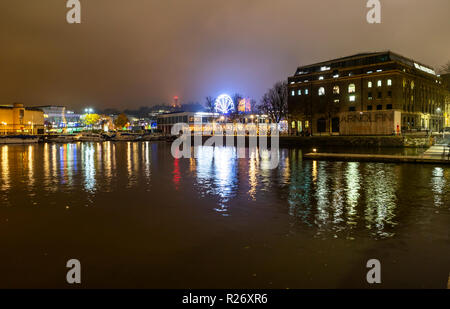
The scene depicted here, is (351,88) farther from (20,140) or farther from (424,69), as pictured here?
(20,140)

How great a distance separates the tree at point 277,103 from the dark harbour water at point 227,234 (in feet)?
221

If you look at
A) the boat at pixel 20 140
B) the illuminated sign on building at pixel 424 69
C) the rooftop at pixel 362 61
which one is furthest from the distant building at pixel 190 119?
the illuminated sign on building at pixel 424 69

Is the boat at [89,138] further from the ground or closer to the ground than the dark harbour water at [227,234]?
further from the ground

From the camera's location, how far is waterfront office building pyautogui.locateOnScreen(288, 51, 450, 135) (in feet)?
237

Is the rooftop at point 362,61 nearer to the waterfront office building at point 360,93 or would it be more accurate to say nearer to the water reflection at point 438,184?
the waterfront office building at point 360,93

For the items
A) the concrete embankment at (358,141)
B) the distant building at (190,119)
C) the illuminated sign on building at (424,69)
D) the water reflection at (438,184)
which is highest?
the illuminated sign on building at (424,69)

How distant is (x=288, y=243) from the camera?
848 cm

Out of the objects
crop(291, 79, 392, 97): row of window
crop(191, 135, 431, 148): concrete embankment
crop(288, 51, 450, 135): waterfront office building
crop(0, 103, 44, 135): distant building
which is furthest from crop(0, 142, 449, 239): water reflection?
crop(0, 103, 44, 135): distant building

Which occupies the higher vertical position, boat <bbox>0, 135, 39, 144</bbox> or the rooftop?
the rooftop

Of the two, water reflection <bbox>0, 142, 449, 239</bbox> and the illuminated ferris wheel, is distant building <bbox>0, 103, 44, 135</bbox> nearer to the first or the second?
the illuminated ferris wheel

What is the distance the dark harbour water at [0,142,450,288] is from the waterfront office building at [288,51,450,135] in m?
53.3

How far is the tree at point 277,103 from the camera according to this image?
274 feet
